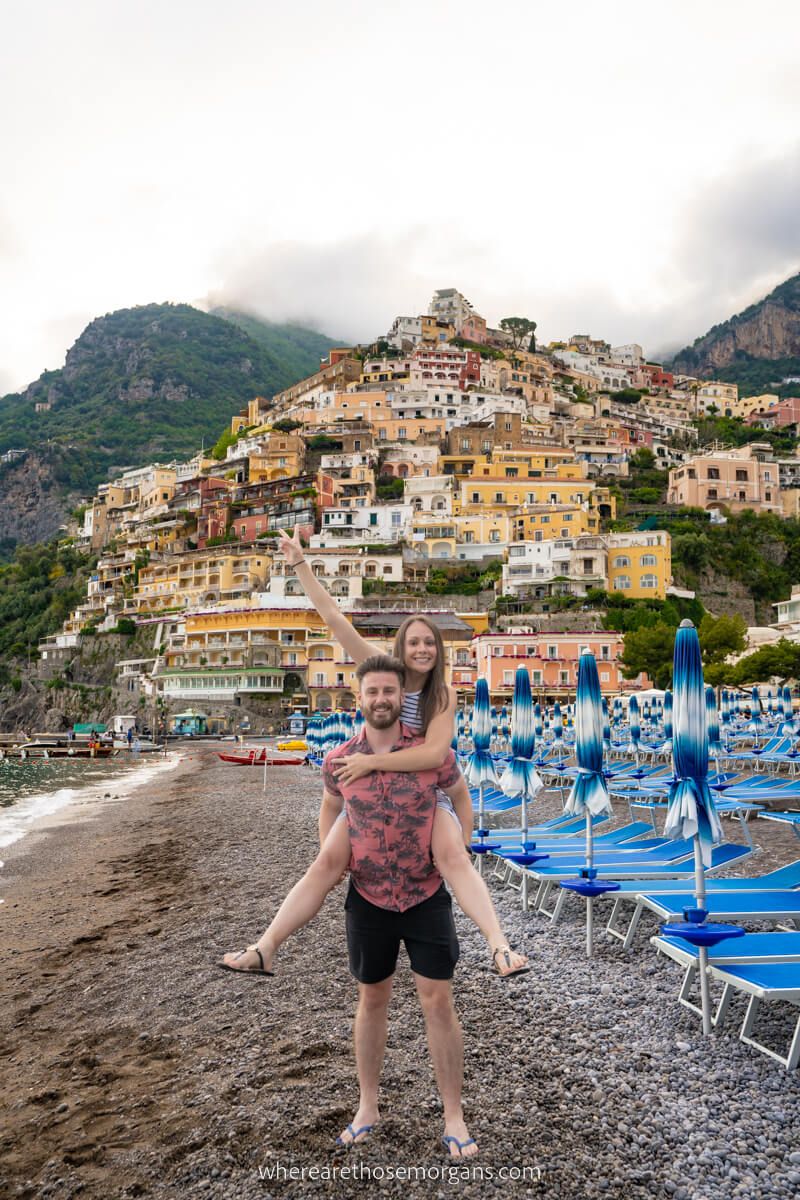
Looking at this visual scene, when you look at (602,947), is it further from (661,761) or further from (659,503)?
(659,503)

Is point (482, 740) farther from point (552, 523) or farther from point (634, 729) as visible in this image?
point (552, 523)

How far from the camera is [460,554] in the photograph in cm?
6397

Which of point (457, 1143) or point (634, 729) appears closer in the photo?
point (457, 1143)

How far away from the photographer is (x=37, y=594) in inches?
3359

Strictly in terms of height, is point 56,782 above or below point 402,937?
below

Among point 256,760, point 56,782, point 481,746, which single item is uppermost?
point 481,746

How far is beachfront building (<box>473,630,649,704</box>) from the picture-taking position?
48.5 meters

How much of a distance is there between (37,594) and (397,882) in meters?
90.2

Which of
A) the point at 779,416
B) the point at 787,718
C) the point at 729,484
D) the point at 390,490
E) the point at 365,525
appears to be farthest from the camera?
the point at 779,416

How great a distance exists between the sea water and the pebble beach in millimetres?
11970

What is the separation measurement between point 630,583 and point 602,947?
171 ft

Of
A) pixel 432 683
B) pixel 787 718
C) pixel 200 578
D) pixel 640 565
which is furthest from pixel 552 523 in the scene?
pixel 432 683

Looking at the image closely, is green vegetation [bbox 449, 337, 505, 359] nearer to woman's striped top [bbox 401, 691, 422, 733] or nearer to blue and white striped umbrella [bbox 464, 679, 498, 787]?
blue and white striped umbrella [bbox 464, 679, 498, 787]

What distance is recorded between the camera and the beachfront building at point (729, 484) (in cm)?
7050
